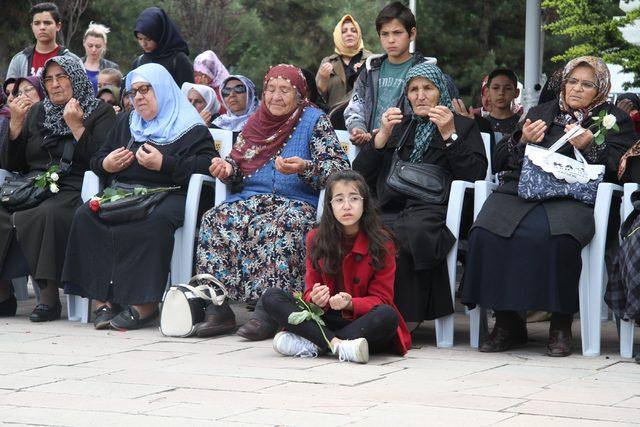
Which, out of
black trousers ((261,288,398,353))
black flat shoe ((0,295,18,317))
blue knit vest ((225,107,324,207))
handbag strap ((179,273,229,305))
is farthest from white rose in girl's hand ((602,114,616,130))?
black flat shoe ((0,295,18,317))

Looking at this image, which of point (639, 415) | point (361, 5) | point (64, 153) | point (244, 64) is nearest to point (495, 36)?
point (361, 5)

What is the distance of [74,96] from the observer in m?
7.99

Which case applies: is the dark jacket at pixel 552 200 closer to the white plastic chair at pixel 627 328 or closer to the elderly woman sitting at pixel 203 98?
the white plastic chair at pixel 627 328

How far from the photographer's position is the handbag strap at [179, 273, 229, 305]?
6.97 metres

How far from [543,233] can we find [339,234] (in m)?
1.05

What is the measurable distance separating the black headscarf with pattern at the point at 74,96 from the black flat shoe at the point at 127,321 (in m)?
1.38

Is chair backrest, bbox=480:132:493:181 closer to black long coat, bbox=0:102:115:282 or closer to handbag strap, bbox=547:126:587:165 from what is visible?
handbag strap, bbox=547:126:587:165

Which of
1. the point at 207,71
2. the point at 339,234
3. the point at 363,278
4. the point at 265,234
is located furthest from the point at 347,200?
the point at 207,71

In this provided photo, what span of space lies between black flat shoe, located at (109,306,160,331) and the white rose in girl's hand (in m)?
2.89

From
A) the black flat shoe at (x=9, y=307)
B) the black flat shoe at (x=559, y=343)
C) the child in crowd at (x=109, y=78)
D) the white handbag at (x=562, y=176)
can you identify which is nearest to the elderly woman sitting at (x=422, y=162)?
the white handbag at (x=562, y=176)

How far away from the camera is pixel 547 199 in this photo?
6555mm

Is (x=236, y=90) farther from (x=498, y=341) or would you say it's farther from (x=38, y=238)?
(x=498, y=341)

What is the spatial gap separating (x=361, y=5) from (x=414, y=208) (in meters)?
21.7

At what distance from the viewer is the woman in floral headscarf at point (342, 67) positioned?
371 inches
